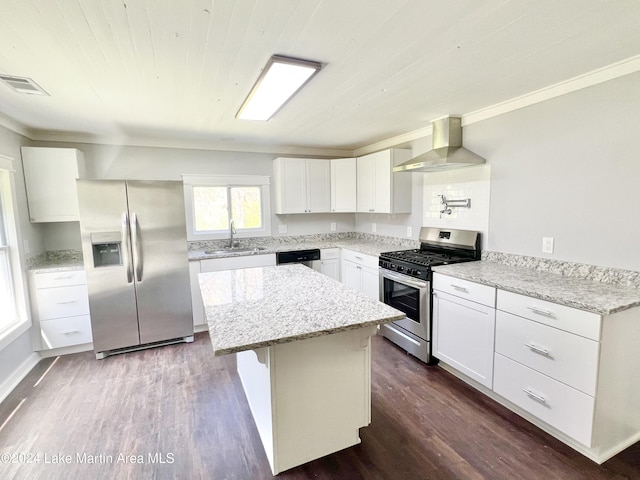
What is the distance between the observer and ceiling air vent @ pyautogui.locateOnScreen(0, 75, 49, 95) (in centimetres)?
198

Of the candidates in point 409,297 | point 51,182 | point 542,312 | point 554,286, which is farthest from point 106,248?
point 554,286

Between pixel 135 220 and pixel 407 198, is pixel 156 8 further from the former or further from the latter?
pixel 407 198

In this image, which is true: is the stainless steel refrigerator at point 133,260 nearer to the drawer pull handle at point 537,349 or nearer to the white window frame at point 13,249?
the white window frame at point 13,249

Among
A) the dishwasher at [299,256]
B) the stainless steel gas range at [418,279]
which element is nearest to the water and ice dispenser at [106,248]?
the dishwasher at [299,256]

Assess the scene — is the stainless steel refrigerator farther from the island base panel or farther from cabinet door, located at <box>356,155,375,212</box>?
cabinet door, located at <box>356,155,375,212</box>

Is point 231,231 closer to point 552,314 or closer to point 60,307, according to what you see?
point 60,307

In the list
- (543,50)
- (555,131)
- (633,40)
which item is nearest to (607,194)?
(555,131)

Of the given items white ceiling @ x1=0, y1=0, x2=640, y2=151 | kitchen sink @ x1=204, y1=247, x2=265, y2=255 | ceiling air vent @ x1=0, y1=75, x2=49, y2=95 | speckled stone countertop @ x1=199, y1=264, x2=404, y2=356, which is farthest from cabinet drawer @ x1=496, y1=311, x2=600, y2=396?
ceiling air vent @ x1=0, y1=75, x2=49, y2=95

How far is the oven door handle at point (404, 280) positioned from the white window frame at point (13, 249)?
3466 millimetres

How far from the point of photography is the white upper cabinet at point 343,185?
441cm

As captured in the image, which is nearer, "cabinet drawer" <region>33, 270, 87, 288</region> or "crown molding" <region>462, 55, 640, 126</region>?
"crown molding" <region>462, 55, 640, 126</region>

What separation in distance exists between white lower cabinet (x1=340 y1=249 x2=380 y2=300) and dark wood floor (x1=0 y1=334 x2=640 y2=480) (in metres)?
1.01

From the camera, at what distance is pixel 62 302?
3141 mm

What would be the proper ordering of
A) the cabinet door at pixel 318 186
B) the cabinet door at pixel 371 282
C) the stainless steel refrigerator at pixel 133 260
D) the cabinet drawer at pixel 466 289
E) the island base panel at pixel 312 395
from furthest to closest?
the cabinet door at pixel 318 186
the cabinet door at pixel 371 282
the stainless steel refrigerator at pixel 133 260
the cabinet drawer at pixel 466 289
the island base panel at pixel 312 395
